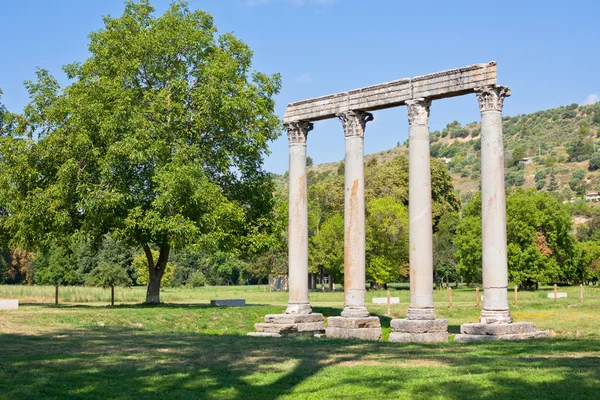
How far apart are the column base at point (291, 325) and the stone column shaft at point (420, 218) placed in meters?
4.96

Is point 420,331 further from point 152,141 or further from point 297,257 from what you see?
point 152,141

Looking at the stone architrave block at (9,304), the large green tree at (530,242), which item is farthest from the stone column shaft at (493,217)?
the large green tree at (530,242)

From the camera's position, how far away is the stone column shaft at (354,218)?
27250 mm

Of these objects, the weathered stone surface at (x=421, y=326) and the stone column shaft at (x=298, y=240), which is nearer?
the weathered stone surface at (x=421, y=326)

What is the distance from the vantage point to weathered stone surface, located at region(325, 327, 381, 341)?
2623 cm

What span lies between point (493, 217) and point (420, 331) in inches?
175

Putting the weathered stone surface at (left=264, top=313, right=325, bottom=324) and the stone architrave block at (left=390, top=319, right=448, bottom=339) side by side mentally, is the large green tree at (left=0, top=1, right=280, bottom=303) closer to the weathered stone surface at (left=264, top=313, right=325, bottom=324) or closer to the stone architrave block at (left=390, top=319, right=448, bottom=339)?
the weathered stone surface at (left=264, top=313, right=325, bottom=324)

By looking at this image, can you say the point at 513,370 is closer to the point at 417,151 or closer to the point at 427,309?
the point at 427,309

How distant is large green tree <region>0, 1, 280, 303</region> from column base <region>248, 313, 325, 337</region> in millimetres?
7535

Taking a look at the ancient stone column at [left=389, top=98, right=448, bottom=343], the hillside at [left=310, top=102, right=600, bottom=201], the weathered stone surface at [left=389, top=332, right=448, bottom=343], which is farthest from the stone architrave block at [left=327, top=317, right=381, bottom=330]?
the hillside at [left=310, top=102, right=600, bottom=201]

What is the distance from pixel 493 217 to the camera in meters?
23.5

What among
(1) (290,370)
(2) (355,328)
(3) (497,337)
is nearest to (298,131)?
(2) (355,328)

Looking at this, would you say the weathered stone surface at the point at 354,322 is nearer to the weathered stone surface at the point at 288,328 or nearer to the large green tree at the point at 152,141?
the weathered stone surface at the point at 288,328

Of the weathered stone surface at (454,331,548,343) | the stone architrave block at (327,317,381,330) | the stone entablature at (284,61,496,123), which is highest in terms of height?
the stone entablature at (284,61,496,123)
